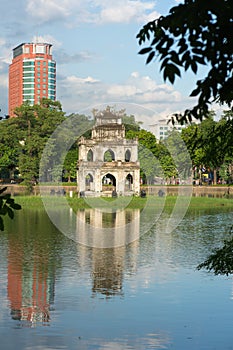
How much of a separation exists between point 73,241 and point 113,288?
33.2 feet

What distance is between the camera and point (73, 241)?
2708 cm

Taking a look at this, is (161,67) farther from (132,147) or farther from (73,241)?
(132,147)

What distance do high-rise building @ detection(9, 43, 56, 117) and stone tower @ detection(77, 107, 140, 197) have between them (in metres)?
99.6

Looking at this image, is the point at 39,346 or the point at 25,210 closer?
the point at 39,346

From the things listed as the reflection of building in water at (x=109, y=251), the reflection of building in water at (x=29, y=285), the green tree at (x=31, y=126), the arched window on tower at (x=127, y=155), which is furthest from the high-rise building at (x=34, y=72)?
the reflection of building in water at (x=29, y=285)

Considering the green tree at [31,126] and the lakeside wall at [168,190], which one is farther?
the green tree at [31,126]

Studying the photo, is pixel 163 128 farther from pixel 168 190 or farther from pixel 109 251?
pixel 109 251

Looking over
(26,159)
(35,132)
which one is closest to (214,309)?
(26,159)

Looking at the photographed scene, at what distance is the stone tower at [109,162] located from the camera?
56.4m

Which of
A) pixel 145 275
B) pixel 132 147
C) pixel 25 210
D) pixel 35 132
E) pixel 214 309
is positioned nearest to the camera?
pixel 214 309

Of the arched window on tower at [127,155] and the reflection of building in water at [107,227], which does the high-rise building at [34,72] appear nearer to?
the arched window on tower at [127,155]

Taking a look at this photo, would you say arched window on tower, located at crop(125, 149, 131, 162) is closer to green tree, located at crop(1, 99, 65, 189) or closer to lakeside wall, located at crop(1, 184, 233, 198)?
lakeside wall, located at crop(1, 184, 233, 198)

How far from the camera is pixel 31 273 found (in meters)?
19.3

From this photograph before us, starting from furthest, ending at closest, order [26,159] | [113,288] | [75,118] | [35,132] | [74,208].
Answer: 1. [75,118]
2. [35,132]
3. [26,159]
4. [74,208]
5. [113,288]
